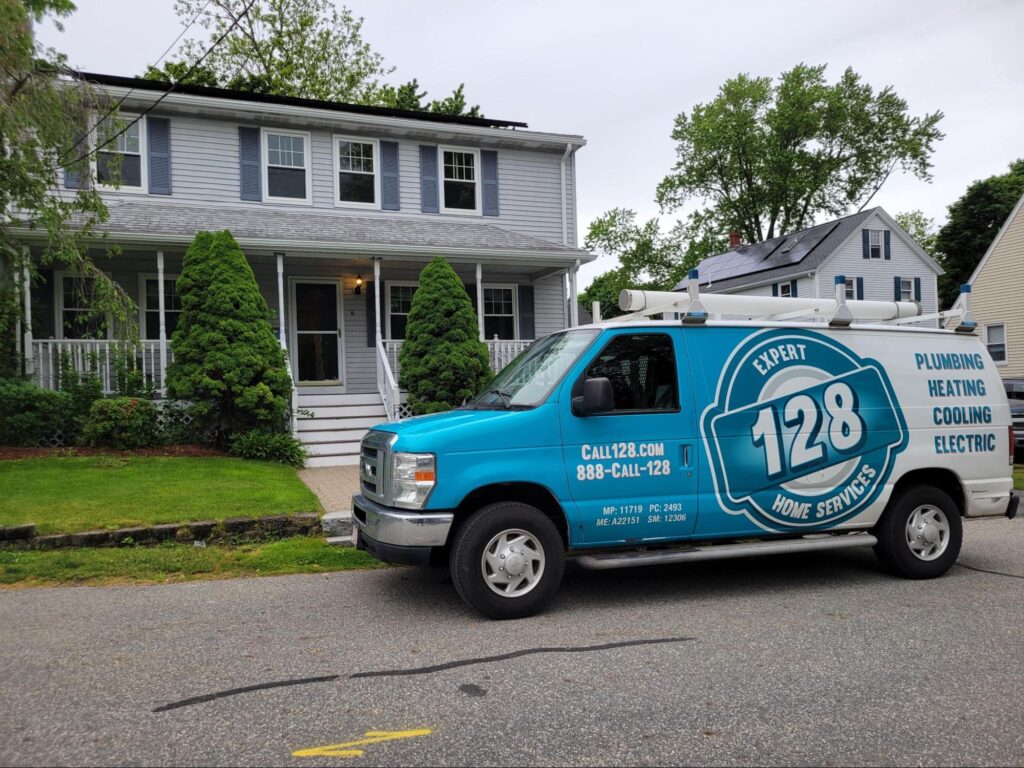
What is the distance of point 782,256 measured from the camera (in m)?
36.9

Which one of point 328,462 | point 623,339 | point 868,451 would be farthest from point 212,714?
point 328,462

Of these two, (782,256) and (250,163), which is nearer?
(250,163)

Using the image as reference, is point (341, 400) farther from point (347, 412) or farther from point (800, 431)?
point (800, 431)

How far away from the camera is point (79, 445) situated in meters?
11.8

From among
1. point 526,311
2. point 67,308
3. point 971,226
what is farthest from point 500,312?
point 971,226

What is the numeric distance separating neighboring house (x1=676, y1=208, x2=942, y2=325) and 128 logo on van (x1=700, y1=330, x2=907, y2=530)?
94.6 ft

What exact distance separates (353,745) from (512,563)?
2061 millimetres

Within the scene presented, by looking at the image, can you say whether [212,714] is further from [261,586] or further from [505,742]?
[261,586]

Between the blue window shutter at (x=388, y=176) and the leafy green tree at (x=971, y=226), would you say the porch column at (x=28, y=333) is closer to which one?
the blue window shutter at (x=388, y=176)

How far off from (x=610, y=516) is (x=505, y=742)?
233 centimetres

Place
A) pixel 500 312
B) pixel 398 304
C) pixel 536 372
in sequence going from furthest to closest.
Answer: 1. pixel 500 312
2. pixel 398 304
3. pixel 536 372

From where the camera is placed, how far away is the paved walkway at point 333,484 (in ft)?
30.2

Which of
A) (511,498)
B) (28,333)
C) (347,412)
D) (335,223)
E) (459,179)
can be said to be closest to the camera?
(511,498)

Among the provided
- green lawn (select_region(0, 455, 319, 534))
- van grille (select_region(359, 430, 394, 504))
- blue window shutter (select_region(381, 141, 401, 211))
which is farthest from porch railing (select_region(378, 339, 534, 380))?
van grille (select_region(359, 430, 394, 504))
